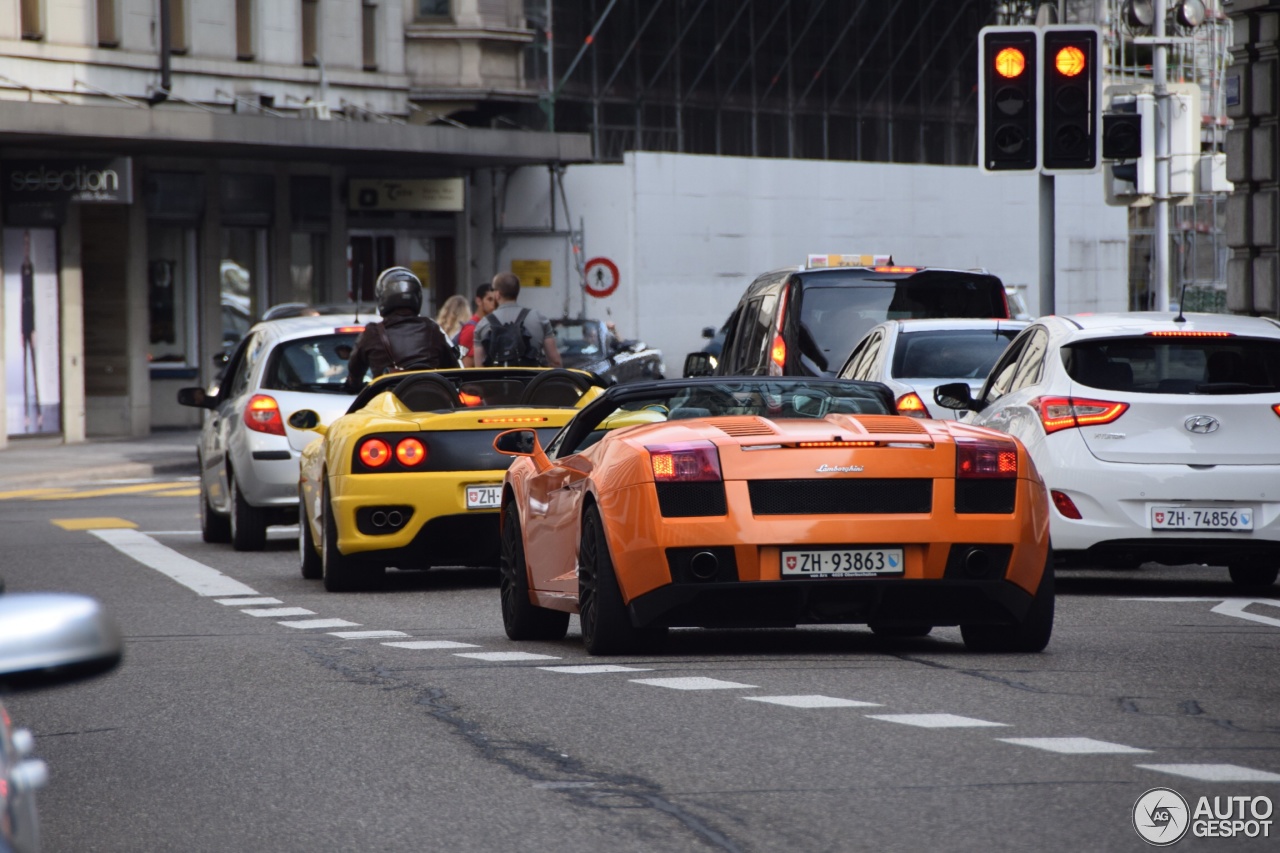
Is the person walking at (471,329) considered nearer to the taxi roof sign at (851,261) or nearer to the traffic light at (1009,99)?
Answer: the taxi roof sign at (851,261)

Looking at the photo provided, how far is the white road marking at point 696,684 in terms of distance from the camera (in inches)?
331

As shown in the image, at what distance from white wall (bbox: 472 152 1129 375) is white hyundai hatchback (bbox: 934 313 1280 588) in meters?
30.9

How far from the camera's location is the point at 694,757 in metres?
6.88

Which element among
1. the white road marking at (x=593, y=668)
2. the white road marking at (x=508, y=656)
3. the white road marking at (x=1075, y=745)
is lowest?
the white road marking at (x=508, y=656)

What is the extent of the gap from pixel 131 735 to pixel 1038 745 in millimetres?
2865

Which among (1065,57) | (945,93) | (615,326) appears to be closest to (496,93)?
(615,326)

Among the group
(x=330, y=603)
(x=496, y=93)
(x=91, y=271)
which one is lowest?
(x=330, y=603)

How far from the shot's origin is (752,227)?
47344mm

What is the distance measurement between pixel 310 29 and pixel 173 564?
26492 millimetres

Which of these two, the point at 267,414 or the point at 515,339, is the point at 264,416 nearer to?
the point at 267,414

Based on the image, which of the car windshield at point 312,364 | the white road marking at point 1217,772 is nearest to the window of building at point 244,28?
the car windshield at point 312,364

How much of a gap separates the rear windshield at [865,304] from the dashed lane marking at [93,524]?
5.84 m

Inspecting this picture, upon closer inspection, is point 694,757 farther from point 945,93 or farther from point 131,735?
point 945,93

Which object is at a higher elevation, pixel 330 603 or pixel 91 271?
pixel 91 271
